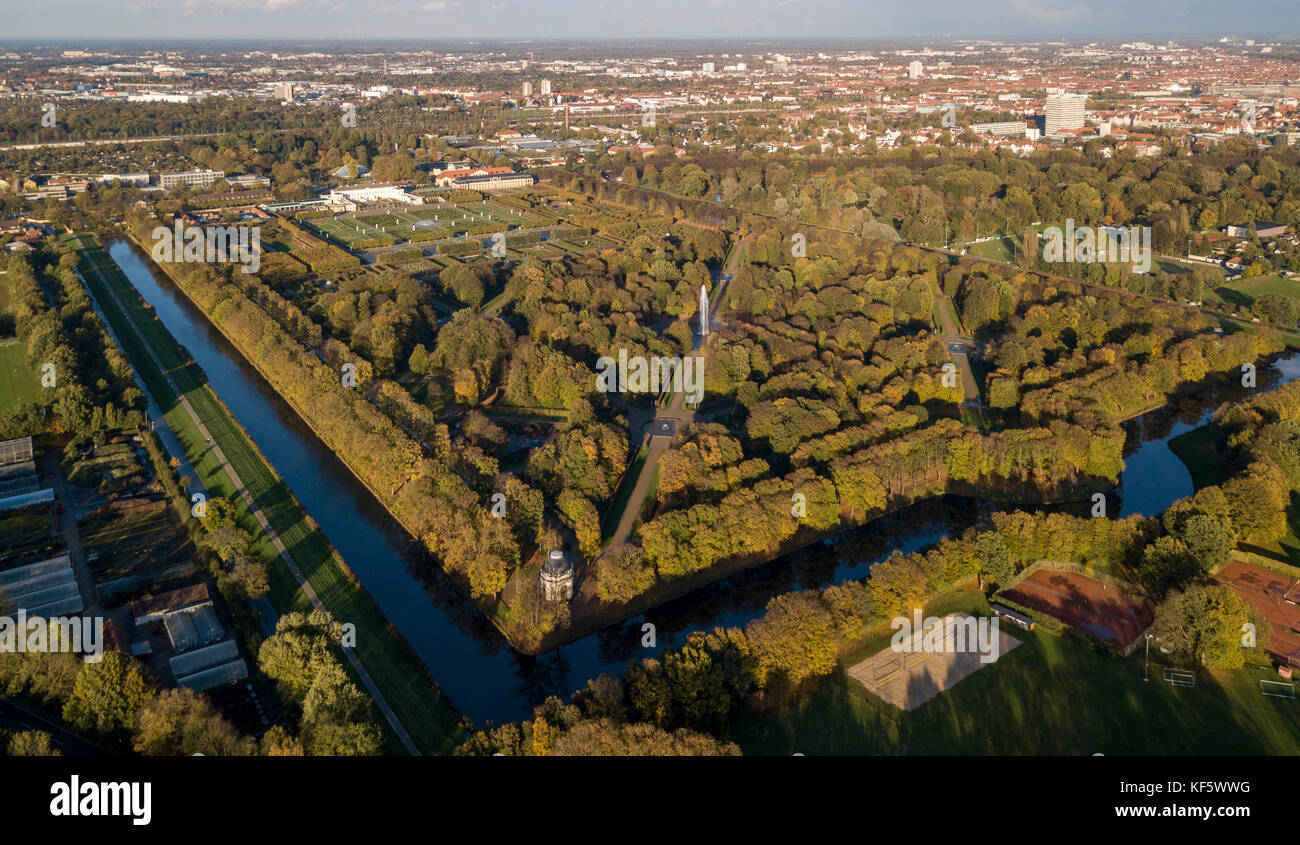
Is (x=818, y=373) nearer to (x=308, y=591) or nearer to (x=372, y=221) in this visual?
(x=308, y=591)

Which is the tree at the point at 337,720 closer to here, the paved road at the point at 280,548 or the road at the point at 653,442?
the paved road at the point at 280,548

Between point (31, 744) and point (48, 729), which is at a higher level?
point (31, 744)

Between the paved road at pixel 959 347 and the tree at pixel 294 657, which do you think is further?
the paved road at pixel 959 347

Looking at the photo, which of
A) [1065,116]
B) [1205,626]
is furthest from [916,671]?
[1065,116]

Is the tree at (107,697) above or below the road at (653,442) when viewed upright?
below

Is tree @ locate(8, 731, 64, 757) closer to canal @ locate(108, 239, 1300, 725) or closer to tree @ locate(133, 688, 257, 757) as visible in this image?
→ tree @ locate(133, 688, 257, 757)

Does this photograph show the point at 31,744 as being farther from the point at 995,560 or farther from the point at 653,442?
the point at 995,560

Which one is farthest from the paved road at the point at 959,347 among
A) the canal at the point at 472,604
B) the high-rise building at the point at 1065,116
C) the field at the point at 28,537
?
the high-rise building at the point at 1065,116
